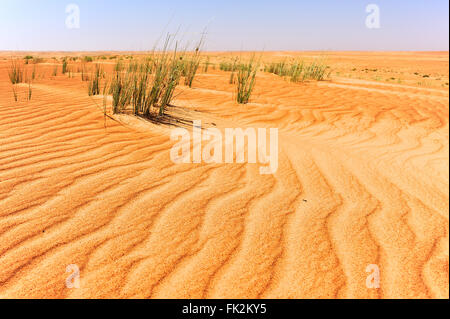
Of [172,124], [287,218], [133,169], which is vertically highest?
[172,124]

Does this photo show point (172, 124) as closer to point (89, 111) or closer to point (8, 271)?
point (89, 111)

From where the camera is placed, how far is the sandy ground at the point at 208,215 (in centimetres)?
157

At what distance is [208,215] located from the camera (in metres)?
2.09

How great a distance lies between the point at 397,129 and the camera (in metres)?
4.46

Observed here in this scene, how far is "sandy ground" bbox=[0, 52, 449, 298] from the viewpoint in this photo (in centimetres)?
157

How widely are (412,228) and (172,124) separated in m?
2.57

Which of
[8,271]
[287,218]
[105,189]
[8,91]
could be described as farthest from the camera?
[8,91]

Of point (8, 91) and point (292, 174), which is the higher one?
point (8, 91)

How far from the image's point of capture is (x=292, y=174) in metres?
2.80

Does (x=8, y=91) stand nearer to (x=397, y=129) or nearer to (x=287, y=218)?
(x=287, y=218)

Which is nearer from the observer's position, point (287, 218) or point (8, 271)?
point (8, 271)
